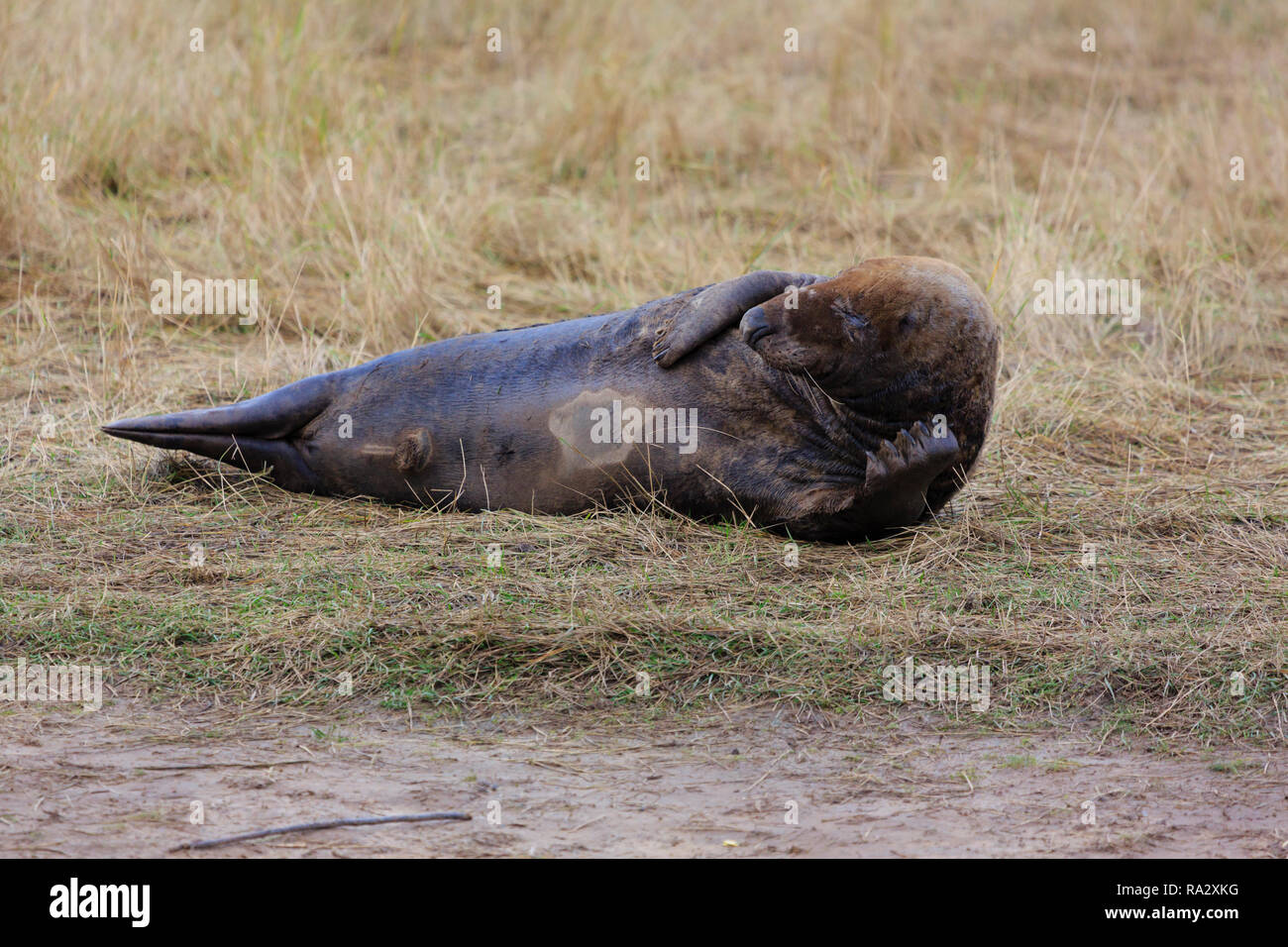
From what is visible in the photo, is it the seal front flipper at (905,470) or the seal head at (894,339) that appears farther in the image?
the seal head at (894,339)

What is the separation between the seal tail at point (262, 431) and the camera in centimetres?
477

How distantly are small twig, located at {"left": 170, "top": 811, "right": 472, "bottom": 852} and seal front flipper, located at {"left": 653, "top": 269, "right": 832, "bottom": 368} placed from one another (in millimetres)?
1972

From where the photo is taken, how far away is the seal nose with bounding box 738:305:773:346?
4219 mm

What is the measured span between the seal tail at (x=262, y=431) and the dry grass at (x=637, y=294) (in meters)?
0.12

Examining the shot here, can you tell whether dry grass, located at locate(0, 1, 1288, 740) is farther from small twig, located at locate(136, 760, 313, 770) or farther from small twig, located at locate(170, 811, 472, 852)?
small twig, located at locate(170, 811, 472, 852)

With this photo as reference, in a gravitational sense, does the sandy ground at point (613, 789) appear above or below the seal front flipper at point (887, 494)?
below

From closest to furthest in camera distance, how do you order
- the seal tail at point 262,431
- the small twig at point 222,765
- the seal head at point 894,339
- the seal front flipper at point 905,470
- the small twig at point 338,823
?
the small twig at point 338,823
the small twig at point 222,765
the seal front flipper at point 905,470
the seal head at point 894,339
the seal tail at point 262,431

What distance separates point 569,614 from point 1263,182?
6.02 m

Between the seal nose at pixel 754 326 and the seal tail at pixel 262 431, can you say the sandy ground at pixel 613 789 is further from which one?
the seal tail at pixel 262 431

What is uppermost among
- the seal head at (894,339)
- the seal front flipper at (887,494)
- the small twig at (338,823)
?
the seal head at (894,339)

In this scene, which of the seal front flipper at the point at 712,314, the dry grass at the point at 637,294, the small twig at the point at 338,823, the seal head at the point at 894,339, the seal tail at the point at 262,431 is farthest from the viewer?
the seal tail at the point at 262,431

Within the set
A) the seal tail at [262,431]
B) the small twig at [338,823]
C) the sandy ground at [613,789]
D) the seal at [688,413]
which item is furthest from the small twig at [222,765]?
the seal tail at [262,431]

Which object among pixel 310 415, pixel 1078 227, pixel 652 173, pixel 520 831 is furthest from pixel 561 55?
pixel 520 831

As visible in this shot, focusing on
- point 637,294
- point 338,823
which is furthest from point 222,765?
point 637,294
